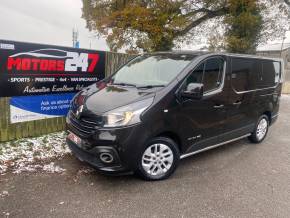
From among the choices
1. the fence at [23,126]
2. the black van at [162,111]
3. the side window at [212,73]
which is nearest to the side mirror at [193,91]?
the black van at [162,111]

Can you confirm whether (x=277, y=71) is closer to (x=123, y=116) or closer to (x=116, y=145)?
(x=123, y=116)

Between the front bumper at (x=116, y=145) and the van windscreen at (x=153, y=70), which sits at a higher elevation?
the van windscreen at (x=153, y=70)

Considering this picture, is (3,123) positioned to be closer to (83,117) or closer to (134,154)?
(83,117)

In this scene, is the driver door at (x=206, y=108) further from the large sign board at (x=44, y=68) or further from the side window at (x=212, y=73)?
the large sign board at (x=44, y=68)

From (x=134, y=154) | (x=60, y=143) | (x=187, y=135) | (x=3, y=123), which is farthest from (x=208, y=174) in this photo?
(x=3, y=123)

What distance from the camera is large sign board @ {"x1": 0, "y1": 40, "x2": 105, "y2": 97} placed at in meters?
4.54

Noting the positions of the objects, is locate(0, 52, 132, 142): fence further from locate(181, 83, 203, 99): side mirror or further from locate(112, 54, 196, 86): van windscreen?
locate(181, 83, 203, 99): side mirror

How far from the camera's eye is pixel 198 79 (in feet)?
13.0

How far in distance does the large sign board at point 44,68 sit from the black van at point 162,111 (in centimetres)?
126

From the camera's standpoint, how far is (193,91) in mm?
3639

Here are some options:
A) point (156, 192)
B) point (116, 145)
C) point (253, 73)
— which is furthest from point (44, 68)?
point (253, 73)

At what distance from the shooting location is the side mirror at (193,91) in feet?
11.9

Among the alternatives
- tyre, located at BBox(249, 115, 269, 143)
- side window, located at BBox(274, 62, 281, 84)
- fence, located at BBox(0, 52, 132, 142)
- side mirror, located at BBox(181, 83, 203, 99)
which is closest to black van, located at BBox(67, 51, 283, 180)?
side mirror, located at BBox(181, 83, 203, 99)

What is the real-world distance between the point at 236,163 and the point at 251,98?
130 centimetres
